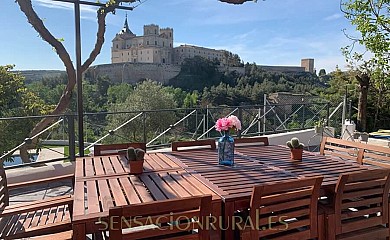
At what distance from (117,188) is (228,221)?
70 centimetres

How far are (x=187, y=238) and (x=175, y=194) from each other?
313 millimetres

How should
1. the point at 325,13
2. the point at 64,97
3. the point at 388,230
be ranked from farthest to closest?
the point at 325,13, the point at 64,97, the point at 388,230

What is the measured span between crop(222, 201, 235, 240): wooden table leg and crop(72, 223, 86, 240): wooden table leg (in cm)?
74

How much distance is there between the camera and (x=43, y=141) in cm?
534

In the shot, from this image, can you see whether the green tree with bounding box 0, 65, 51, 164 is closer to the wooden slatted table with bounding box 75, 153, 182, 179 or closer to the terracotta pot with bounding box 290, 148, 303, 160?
the wooden slatted table with bounding box 75, 153, 182, 179

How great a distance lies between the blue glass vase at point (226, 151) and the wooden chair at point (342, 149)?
124 cm

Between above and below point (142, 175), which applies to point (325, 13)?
above

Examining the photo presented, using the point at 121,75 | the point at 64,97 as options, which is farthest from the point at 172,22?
the point at 64,97

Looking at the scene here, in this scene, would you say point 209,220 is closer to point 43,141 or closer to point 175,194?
point 175,194

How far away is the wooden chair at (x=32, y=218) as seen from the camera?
180 cm

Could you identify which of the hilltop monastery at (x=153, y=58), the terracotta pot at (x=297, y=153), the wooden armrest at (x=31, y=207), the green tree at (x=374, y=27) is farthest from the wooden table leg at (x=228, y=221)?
the hilltop monastery at (x=153, y=58)

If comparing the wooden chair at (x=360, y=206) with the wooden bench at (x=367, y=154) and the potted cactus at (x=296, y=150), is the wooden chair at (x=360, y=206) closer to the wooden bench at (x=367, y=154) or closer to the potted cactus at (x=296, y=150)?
the potted cactus at (x=296, y=150)

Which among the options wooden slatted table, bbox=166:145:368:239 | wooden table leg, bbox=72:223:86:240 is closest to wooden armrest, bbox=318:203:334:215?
wooden slatted table, bbox=166:145:368:239

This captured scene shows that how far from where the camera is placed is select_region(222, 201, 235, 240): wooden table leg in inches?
68.0
